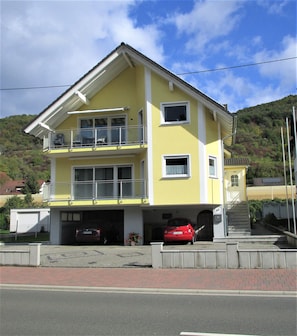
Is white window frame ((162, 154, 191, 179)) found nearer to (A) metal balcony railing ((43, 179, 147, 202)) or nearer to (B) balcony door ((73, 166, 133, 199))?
(A) metal balcony railing ((43, 179, 147, 202))

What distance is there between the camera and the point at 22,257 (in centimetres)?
1510

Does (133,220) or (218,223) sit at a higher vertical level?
(133,220)

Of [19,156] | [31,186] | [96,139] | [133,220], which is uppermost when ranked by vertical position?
[19,156]

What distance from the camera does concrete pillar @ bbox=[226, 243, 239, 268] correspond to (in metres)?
13.1

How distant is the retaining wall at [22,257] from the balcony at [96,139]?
9.77m

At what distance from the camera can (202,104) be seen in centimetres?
2320

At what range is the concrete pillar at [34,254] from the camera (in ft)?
48.9

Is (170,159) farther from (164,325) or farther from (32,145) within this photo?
(32,145)

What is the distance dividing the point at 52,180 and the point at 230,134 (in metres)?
11.4

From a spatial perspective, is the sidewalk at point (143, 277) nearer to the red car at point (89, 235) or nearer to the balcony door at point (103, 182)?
the red car at point (89, 235)

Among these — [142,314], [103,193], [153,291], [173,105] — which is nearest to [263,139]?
[173,105]

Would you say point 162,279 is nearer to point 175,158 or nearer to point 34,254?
point 34,254

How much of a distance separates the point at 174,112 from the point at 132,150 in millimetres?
3237

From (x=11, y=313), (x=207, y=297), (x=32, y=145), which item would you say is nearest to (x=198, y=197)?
(x=207, y=297)
